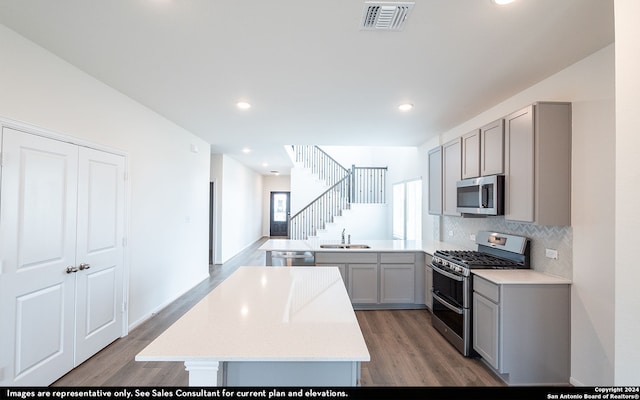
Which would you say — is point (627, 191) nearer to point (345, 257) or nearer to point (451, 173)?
point (451, 173)

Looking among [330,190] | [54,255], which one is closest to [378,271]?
[54,255]

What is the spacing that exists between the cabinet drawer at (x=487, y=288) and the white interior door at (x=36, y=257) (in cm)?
369

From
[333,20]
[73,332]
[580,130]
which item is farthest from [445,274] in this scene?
[73,332]

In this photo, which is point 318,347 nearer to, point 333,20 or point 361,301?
point 333,20

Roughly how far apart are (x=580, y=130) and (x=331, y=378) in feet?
8.80

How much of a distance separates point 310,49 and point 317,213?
5.77m

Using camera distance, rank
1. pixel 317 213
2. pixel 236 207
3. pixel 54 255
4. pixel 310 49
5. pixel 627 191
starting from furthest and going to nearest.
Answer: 1. pixel 236 207
2. pixel 317 213
3. pixel 54 255
4. pixel 310 49
5. pixel 627 191

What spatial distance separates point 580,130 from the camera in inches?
97.0

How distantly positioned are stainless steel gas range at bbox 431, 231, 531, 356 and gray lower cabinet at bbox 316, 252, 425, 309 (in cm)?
56

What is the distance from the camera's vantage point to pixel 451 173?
13.0 feet

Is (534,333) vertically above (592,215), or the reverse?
(592,215)

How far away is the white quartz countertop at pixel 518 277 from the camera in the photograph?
2541mm

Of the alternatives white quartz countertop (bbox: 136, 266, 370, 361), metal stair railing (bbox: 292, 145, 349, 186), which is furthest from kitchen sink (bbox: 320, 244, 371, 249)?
metal stair railing (bbox: 292, 145, 349, 186)

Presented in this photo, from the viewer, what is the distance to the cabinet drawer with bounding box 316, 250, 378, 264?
14.1 feet
